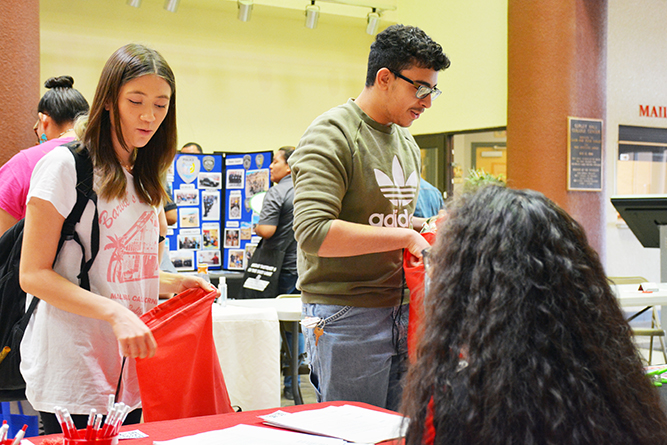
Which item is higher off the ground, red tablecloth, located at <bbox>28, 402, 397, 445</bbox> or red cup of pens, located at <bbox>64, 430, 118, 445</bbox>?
red cup of pens, located at <bbox>64, 430, 118, 445</bbox>

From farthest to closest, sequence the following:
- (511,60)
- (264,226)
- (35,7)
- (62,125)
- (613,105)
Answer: (613,105)
(511,60)
(264,226)
(35,7)
(62,125)

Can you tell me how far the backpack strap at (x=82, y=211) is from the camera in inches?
53.7

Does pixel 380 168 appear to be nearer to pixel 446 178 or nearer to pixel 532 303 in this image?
pixel 532 303

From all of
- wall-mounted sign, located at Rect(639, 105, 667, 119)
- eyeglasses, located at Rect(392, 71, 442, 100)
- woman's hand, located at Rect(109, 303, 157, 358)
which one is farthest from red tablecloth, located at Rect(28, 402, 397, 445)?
wall-mounted sign, located at Rect(639, 105, 667, 119)

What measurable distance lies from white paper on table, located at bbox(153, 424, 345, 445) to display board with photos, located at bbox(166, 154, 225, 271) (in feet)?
17.9

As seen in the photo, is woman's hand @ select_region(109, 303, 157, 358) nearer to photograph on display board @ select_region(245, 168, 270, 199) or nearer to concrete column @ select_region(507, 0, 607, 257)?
concrete column @ select_region(507, 0, 607, 257)

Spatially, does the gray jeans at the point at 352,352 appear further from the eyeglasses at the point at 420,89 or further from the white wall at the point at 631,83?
the white wall at the point at 631,83

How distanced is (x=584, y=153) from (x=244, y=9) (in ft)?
14.5

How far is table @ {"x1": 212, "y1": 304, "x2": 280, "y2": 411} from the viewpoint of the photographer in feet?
9.78

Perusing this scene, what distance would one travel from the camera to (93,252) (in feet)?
4.59

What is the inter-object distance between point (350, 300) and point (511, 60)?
5.19m

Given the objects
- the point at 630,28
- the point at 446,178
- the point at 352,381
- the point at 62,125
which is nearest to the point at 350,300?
the point at 352,381

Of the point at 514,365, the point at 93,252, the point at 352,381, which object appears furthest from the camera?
the point at 352,381

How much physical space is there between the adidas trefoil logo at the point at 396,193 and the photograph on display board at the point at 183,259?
521 centimetres
